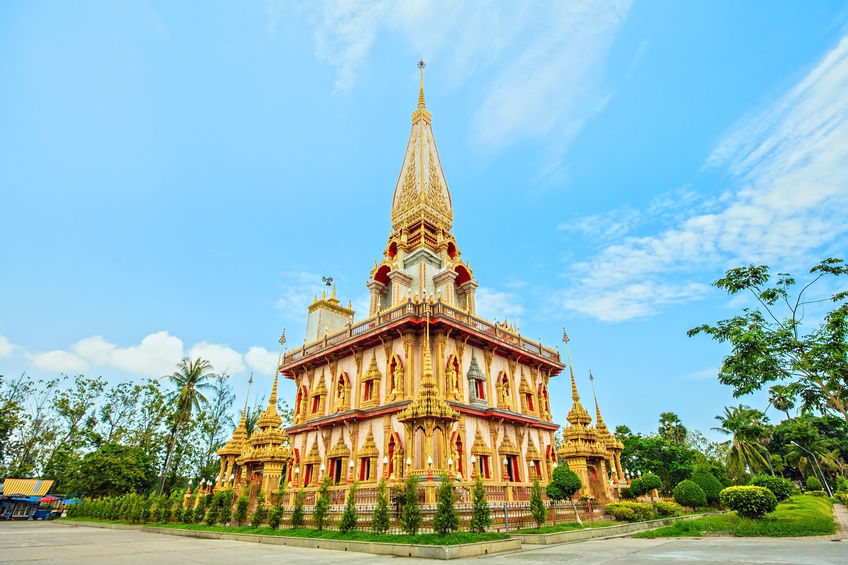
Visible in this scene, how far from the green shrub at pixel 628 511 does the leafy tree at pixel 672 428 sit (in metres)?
37.7

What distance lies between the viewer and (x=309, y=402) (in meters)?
26.0

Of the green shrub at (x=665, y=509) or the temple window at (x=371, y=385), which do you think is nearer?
the green shrub at (x=665, y=509)

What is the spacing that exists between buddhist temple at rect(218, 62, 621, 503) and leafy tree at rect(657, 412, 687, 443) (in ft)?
107

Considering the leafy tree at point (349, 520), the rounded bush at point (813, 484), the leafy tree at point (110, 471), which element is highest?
the leafy tree at point (110, 471)

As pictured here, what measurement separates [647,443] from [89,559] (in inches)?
1507

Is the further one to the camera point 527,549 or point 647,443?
point 647,443

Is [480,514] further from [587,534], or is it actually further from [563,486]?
[563,486]

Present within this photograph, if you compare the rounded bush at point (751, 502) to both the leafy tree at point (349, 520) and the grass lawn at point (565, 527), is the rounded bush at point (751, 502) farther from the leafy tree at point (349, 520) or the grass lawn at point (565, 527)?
the leafy tree at point (349, 520)

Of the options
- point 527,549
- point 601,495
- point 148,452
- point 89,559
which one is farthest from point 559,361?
point 148,452

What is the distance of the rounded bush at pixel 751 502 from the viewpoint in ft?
41.7

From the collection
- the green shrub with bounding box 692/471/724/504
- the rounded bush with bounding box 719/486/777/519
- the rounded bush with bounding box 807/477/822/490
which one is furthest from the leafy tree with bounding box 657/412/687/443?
the rounded bush with bounding box 719/486/777/519

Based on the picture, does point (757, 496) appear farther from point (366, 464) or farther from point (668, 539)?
point (366, 464)

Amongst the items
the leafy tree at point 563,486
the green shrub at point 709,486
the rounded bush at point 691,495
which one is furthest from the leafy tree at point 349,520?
the green shrub at point 709,486

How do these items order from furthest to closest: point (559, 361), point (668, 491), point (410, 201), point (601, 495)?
point (668, 491)
point (410, 201)
point (559, 361)
point (601, 495)
